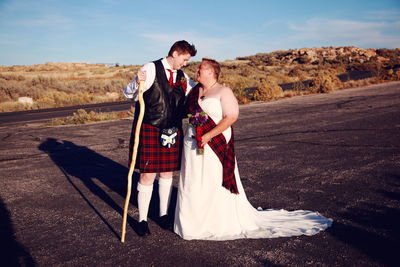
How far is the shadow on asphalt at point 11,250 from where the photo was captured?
3547mm

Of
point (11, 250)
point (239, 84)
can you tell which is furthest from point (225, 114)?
point (239, 84)

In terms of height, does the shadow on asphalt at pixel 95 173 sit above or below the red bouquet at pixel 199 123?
below

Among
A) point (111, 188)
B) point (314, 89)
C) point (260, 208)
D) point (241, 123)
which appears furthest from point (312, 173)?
point (314, 89)

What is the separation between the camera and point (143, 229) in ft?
13.5

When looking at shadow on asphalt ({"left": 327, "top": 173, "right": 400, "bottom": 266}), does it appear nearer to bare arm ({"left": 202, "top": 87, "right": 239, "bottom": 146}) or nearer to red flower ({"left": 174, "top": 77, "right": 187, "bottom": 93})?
bare arm ({"left": 202, "top": 87, "right": 239, "bottom": 146})

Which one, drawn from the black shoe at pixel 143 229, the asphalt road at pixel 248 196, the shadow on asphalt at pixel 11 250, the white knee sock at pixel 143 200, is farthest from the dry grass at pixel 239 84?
the shadow on asphalt at pixel 11 250

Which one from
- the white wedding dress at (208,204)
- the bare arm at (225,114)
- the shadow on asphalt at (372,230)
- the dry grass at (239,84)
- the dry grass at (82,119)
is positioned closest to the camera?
the shadow on asphalt at (372,230)

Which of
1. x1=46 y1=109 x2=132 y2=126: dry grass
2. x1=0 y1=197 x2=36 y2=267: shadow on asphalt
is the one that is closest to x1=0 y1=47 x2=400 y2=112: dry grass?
x1=46 y1=109 x2=132 y2=126: dry grass

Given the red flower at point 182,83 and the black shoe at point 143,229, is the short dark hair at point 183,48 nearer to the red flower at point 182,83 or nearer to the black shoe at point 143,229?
the red flower at point 182,83

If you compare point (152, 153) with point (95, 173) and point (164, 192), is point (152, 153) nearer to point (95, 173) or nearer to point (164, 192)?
point (164, 192)

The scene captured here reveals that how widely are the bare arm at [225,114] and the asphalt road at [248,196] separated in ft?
3.93

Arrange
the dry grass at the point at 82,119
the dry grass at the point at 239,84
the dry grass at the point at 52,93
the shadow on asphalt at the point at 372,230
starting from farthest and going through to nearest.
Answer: the dry grass at the point at 52,93 < the dry grass at the point at 239,84 < the dry grass at the point at 82,119 < the shadow on asphalt at the point at 372,230

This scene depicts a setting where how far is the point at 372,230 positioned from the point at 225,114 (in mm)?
2097

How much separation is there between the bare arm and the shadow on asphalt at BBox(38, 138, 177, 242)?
1531 mm
